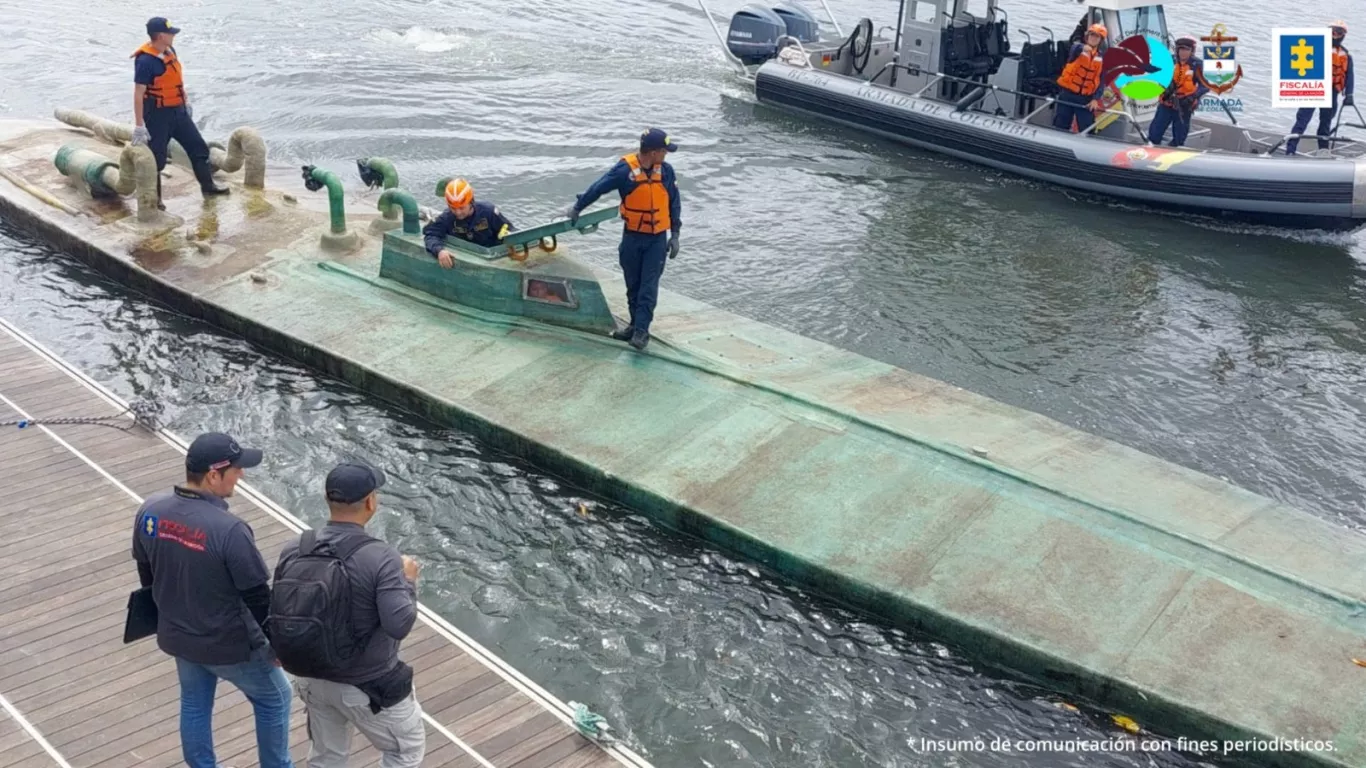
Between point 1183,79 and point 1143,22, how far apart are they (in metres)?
2.05

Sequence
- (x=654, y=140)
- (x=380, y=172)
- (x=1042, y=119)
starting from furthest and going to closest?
(x=1042, y=119), (x=380, y=172), (x=654, y=140)

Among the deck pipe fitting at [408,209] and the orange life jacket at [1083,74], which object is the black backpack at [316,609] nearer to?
the deck pipe fitting at [408,209]

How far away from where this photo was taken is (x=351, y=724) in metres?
5.11

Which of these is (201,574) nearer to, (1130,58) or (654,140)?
(654,140)

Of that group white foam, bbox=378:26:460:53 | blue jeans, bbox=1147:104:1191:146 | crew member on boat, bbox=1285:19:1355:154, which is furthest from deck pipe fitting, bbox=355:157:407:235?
white foam, bbox=378:26:460:53

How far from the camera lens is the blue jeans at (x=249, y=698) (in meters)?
5.11

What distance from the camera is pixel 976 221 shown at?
17484 millimetres

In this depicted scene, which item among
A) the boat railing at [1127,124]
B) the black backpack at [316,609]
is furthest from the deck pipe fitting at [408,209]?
the boat railing at [1127,124]

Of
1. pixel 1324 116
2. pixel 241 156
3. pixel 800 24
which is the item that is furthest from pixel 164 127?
pixel 1324 116

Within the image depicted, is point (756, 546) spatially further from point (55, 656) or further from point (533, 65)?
point (533, 65)

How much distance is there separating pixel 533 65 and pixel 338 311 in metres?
13.5

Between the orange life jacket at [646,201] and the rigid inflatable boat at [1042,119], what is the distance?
10.1 m

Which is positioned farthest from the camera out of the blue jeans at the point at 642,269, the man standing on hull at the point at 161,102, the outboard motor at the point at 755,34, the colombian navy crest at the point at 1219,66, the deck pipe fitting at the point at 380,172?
the outboard motor at the point at 755,34

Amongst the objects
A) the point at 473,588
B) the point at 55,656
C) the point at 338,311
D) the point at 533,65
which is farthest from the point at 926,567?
the point at 533,65
